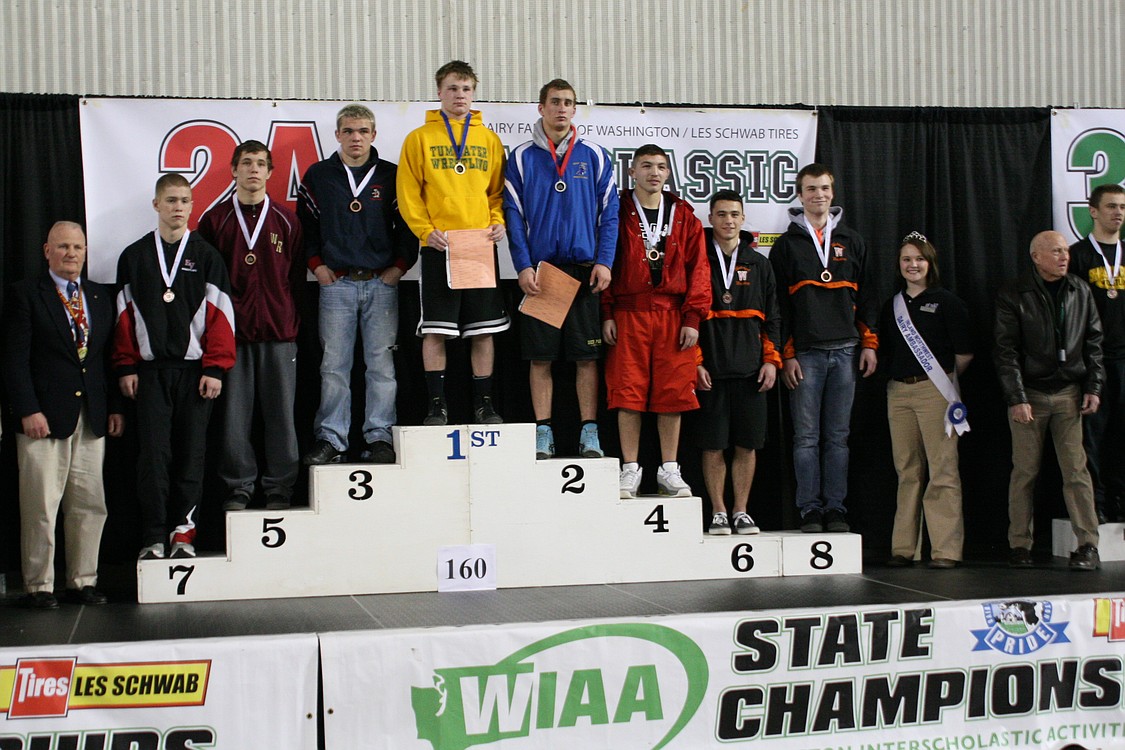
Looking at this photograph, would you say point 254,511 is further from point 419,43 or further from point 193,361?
point 419,43

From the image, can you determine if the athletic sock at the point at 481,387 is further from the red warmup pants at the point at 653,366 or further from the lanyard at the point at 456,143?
the lanyard at the point at 456,143

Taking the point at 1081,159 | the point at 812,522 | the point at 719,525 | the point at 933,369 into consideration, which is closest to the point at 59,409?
the point at 719,525

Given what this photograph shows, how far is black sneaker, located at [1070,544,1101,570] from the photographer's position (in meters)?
4.66

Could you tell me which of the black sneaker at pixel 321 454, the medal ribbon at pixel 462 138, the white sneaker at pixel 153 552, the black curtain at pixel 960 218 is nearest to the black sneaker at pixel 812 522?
the black curtain at pixel 960 218

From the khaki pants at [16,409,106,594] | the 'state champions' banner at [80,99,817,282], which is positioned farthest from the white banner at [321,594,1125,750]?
the 'state champions' banner at [80,99,817,282]

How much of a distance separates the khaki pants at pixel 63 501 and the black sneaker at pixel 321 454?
0.78m

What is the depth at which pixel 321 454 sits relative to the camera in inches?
167

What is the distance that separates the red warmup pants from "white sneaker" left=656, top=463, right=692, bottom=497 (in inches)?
9.9

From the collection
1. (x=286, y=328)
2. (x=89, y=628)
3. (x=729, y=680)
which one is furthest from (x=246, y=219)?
(x=729, y=680)

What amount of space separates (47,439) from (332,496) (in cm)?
107

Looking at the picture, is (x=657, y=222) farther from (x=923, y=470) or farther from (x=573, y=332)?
(x=923, y=470)

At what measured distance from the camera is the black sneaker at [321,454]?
13.8 ft

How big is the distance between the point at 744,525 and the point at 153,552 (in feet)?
7.75

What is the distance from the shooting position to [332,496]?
161 inches
